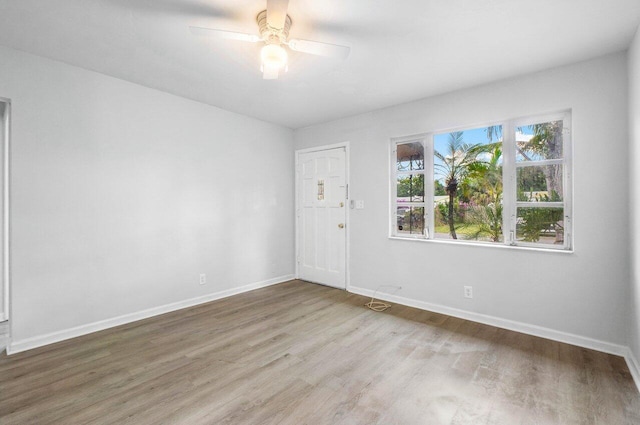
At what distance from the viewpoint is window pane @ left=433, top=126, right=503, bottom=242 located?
3.12 m

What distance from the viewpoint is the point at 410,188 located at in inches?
147

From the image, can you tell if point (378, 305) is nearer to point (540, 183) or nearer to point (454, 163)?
point (454, 163)

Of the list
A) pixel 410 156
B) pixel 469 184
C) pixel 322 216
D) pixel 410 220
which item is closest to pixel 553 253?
pixel 469 184

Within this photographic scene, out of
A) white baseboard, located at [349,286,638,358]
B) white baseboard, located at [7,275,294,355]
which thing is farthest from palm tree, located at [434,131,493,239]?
white baseboard, located at [7,275,294,355]

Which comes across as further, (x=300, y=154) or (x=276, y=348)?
(x=300, y=154)

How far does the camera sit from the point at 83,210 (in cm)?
282

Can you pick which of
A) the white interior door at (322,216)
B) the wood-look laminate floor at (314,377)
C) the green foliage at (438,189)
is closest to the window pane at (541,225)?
the green foliage at (438,189)

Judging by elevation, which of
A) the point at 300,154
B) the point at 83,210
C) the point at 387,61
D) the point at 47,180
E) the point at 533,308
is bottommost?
A: the point at 533,308

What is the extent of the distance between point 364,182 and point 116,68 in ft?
9.85

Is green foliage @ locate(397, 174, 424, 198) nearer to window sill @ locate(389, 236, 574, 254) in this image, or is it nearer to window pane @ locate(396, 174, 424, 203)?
window pane @ locate(396, 174, 424, 203)

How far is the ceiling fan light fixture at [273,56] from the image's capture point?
2033mm

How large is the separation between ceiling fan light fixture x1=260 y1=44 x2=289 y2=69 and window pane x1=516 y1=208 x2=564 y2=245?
266 centimetres

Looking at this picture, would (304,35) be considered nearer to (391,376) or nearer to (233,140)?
(233,140)

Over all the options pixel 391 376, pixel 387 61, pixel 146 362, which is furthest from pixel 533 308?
pixel 146 362
